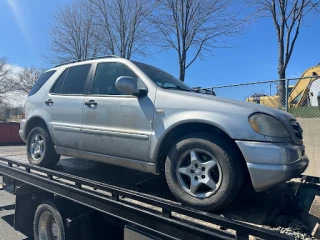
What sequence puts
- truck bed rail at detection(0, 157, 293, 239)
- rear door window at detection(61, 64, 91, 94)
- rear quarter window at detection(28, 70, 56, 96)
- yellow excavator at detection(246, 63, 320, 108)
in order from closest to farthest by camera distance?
truck bed rail at detection(0, 157, 293, 239) < rear door window at detection(61, 64, 91, 94) < rear quarter window at detection(28, 70, 56, 96) < yellow excavator at detection(246, 63, 320, 108)

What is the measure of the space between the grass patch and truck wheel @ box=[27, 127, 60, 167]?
606cm

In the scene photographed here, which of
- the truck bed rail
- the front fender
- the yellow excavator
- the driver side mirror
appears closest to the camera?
the truck bed rail

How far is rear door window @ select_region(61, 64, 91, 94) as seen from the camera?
3.76 m

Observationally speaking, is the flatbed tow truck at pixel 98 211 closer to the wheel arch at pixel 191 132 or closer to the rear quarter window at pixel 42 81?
the wheel arch at pixel 191 132

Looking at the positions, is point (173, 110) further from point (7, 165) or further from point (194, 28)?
point (194, 28)

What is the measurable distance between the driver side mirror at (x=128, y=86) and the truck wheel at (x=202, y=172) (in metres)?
0.74

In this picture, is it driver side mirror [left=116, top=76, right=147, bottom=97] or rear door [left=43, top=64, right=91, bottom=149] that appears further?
rear door [left=43, top=64, right=91, bottom=149]

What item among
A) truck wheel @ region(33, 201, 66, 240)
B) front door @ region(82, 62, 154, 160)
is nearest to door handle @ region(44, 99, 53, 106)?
front door @ region(82, 62, 154, 160)

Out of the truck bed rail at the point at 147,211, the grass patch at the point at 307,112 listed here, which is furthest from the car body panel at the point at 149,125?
the grass patch at the point at 307,112

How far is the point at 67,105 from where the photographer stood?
12.3 ft

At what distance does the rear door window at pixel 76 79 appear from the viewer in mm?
3764

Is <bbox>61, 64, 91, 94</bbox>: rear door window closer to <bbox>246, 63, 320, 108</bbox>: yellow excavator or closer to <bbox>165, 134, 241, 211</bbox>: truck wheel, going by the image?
<bbox>165, 134, 241, 211</bbox>: truck wheel

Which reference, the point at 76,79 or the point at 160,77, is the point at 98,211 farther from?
the point at 76,79

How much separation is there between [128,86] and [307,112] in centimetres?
579
